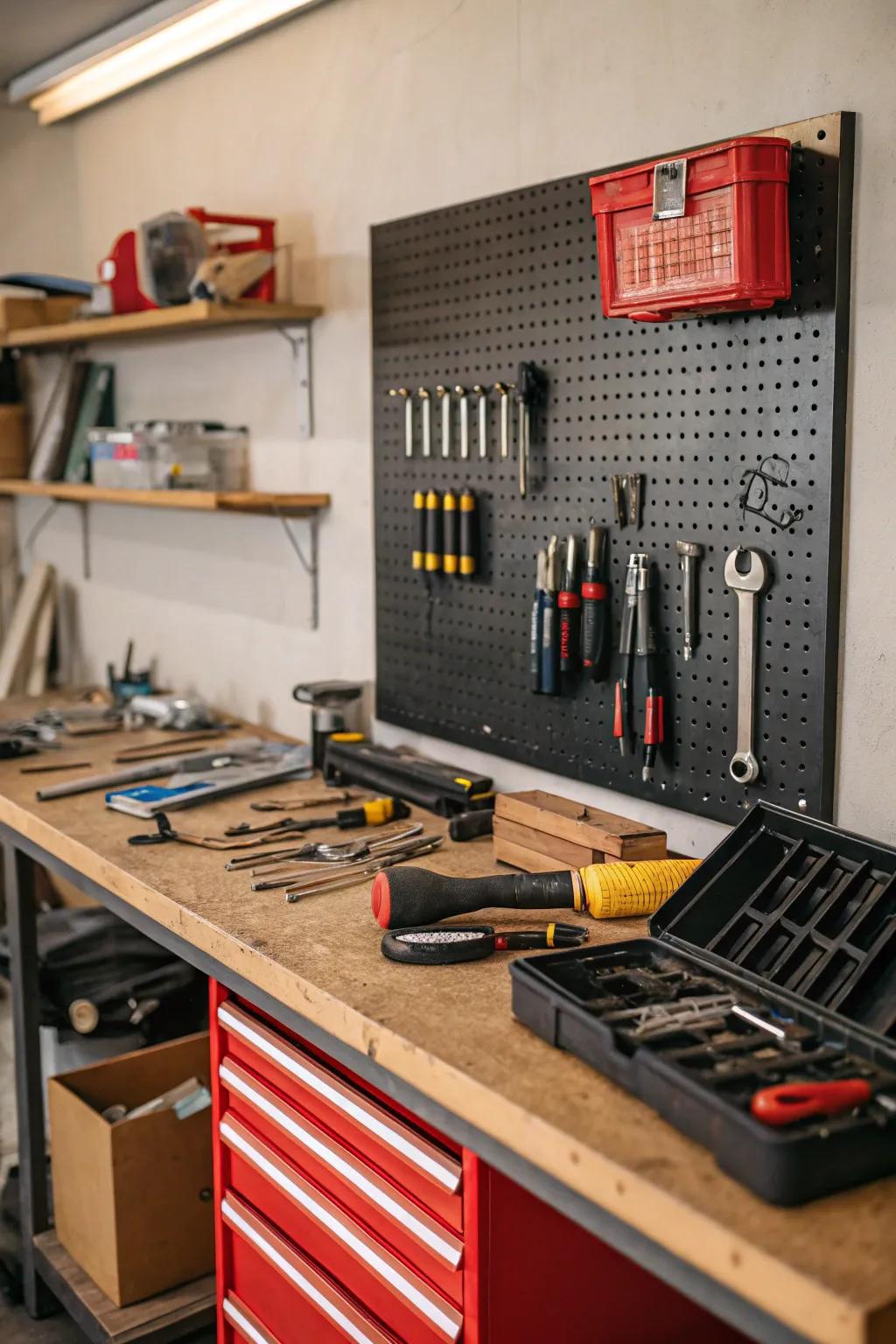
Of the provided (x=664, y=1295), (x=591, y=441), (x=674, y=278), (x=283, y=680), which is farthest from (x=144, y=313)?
(x=664, y=1295)

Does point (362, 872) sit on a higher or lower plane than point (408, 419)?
lower

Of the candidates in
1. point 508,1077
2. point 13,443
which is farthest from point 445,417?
point 13,443

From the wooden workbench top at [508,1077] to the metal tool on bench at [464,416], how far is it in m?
0.69

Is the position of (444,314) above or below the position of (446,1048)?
above

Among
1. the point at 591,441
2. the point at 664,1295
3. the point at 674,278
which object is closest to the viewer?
the point at 664,1295

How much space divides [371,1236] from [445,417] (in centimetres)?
141

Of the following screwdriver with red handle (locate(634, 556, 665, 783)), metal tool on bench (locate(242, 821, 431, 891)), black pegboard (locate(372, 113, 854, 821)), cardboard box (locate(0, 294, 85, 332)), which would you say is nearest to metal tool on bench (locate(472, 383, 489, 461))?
black pegboard (locate(372, 113, 854, 821))

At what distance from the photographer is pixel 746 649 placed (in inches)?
70.4

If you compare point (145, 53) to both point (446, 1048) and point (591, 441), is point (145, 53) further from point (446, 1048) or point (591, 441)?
point (446, 1048)

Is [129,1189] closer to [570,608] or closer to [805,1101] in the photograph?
[570,608]

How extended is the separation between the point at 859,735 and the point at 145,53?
2.44 metres

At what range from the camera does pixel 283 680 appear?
3.07m

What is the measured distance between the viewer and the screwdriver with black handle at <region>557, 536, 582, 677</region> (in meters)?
2.06

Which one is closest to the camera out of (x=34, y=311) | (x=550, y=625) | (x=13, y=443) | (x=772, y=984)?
(x=772, y=984)
